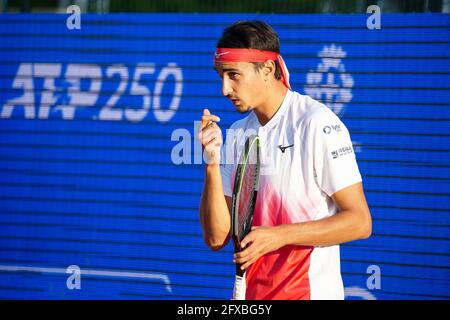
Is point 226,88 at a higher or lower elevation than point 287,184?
higher

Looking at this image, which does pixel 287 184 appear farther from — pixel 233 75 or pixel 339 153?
pixel 233 75

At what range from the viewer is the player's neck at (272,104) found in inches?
155

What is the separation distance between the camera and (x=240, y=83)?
381 centimetres

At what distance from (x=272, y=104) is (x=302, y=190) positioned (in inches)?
18.4

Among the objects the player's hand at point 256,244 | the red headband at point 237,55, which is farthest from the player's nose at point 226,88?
the player's hand at point 256,244

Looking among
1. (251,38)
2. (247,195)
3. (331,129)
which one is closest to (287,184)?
(247,195)

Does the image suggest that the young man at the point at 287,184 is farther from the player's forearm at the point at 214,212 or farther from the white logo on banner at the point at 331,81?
the white logo on banner at the point at 331,81

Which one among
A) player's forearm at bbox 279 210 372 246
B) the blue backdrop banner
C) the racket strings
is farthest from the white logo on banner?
A: player's forearm at bbox 279 210 372 246

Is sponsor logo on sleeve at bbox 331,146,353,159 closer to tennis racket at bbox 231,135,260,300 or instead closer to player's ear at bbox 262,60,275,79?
tennis racket at bbox 231,135,260,300

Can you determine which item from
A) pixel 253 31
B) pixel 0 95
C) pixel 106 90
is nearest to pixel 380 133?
pixel 106 90

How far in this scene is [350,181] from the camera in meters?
3.60

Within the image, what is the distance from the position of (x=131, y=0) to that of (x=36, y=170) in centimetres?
170

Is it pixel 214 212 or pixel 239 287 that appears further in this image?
pixel 214 212
